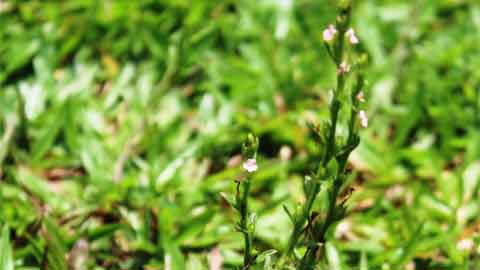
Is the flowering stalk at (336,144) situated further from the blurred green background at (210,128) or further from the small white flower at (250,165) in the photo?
the blurred green background at (210,128)

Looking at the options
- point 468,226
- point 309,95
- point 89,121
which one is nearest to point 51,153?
point 89,121

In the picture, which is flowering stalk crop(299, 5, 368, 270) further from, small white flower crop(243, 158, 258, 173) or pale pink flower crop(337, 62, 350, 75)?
small white flower crop(243, 158, 258, 173)

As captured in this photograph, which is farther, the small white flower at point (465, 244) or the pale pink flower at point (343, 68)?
the small white flower at point (465, 244)

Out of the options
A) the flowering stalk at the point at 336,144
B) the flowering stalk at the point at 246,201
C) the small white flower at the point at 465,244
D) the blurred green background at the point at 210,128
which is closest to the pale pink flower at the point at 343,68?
the flowering stalk at the point at 336,144

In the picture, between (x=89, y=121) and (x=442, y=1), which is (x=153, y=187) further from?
(x=442, y=1)

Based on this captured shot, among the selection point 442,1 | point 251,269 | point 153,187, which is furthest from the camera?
point 442,1

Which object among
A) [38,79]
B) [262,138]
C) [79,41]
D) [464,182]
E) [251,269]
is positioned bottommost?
[251,269]

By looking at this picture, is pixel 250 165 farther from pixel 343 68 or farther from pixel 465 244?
pixel 465 244
